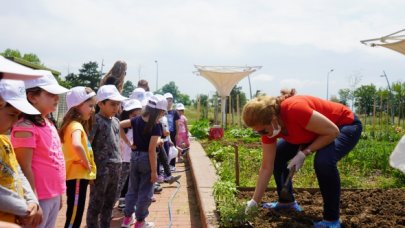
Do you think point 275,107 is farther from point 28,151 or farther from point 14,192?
point 14,192

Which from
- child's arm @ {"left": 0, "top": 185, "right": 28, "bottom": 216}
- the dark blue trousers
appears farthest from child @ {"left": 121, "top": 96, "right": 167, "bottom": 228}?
child's arm @ {"left": 0, "top": 185, "right": 28, "bottom": 216}

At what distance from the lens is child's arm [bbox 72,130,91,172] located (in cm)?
339

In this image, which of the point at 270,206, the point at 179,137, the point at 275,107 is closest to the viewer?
the point at 275,107

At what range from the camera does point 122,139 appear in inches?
208

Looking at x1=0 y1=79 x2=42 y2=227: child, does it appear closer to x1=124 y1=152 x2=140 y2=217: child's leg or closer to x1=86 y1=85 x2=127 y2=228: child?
x1=86 y1=85 x2=127 y2=228: child

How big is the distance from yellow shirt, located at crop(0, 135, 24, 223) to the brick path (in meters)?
2.54

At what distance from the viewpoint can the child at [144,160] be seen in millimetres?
4305

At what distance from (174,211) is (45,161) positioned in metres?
2.68

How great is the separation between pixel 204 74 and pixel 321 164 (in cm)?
2010

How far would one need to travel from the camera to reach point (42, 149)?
285cm

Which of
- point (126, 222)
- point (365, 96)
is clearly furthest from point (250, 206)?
point (365, 96)

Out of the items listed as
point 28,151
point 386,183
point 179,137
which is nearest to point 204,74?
point 179,137

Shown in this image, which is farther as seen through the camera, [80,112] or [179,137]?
[179,137]

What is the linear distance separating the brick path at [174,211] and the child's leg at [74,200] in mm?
1063
